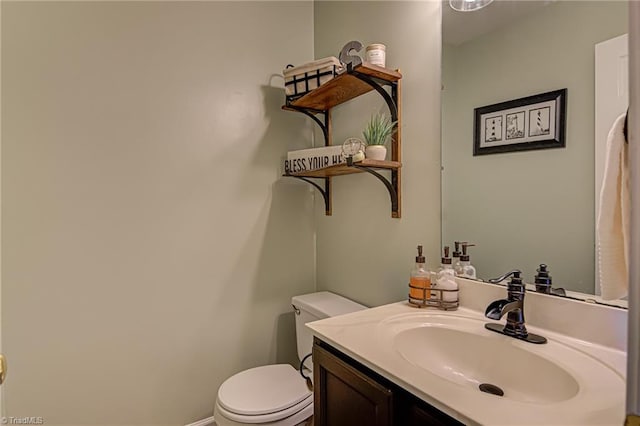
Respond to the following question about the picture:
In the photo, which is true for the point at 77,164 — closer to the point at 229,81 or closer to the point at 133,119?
the point at 133,119

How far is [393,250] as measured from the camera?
152 cm

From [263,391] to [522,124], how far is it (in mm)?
1436

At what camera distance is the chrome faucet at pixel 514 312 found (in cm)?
92

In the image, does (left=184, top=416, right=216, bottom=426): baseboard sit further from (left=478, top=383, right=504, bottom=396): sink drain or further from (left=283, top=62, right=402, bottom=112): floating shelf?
(left=283, top=62, right=402, bottom=112): floating shelf

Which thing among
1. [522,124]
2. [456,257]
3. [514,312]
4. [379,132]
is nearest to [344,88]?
[379,132]

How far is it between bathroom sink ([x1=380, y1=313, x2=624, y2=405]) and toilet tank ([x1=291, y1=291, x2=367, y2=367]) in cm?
53

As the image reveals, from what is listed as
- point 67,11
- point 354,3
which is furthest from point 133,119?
point 354,3

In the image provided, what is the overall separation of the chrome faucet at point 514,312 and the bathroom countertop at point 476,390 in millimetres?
27

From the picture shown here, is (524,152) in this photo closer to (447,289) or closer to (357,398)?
(447,289)

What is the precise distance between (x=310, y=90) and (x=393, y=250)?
0.87 m

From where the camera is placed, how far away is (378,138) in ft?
4.64

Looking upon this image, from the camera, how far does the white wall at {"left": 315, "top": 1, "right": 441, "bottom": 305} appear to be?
1.36m

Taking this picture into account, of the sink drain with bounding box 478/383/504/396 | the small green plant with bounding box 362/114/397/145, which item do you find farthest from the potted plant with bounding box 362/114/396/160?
the sink drain with bounding box 478/383/504/396

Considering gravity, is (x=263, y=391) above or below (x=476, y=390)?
below
